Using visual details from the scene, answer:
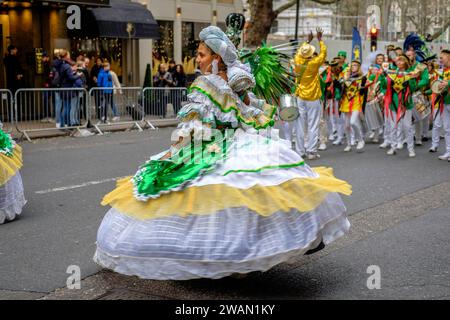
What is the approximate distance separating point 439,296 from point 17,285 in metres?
2.93

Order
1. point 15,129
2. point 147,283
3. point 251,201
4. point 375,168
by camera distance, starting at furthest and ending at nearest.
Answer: point 15,129, point 375,168, point 147,283, point 251,201

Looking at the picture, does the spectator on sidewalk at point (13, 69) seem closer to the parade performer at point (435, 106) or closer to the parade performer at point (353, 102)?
the parade performer at point (353, 102)

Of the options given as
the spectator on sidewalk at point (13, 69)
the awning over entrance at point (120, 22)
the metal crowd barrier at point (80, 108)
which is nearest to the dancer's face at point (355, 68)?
the metal crowd barrier at point (80, 108)

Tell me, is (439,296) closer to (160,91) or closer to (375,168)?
(375,168)

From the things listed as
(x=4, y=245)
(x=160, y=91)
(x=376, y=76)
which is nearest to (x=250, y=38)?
(x=160, y=91)

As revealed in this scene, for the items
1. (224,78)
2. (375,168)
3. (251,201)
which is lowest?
(375,168)

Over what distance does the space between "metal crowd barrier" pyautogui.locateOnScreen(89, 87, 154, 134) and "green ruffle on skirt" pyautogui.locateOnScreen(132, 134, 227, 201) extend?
1166 cm

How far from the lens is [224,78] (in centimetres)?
520

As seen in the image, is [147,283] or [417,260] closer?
[147,283]

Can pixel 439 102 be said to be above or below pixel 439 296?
above

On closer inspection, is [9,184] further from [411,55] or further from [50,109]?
[50,109]

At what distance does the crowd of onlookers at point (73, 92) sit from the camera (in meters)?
15.7

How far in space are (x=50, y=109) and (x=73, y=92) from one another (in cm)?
64

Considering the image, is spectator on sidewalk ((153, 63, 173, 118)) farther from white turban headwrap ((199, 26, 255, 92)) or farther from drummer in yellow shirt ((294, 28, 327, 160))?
white turban headwrap ((199, 26, 255, 92))
